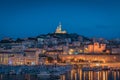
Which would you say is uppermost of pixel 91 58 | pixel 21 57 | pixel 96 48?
pixel 96 48

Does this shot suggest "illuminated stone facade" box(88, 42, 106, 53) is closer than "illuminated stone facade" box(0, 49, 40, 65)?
No

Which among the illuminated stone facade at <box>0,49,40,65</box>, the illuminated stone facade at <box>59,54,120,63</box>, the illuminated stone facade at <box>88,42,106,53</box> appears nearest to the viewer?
the illuminated stone facade at <box>0,49,40,65</box>

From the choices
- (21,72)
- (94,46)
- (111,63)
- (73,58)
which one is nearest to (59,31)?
(94,46)

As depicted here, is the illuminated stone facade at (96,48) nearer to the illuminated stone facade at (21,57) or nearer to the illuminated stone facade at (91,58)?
the illuminated stone facade at (91,58)

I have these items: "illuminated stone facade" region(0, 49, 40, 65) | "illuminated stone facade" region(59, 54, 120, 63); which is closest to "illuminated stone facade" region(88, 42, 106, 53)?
"illuminated stone facade" region(59, 54, 120, 63)

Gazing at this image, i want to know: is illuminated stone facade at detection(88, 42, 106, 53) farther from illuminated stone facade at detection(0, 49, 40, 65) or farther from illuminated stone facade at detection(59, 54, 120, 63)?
illuminated stone facade at detection(0, 49, 40, 65)

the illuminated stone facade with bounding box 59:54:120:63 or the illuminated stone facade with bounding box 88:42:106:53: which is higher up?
the illuminated stone facade with bounding box 88:42:106:53

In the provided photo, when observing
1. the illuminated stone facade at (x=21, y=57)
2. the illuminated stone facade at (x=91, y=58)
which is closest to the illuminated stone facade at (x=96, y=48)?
the illuminated stone facade at (x=91, y=58)

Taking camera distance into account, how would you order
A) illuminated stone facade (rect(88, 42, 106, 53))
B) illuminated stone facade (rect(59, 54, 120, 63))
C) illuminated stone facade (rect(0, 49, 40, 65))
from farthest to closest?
illuminated stone facade (rect(88, 42, 106, 53)), illuminated stone facade (rect(59, 54, 120, 63)), illuminated stone facade (rect(0, 49, 40, 65))

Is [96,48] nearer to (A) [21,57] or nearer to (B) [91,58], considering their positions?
(B) [91,58]

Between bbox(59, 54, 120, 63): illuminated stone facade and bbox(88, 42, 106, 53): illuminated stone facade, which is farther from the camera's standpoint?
bbox(88, 42, 106, 53): illuminated stone facade

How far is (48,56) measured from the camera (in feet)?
231

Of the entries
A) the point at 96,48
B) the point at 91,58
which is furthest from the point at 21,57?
the point at 96,48

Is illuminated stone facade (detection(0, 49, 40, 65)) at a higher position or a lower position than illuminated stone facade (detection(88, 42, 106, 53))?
Answer: lower
